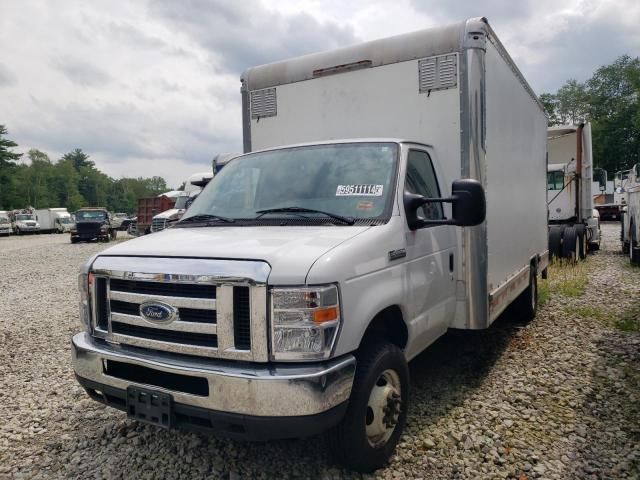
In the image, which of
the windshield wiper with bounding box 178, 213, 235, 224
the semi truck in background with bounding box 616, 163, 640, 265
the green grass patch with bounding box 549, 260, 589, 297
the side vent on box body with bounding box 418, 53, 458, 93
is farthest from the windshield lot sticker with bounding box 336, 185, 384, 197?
the semi truck in background with bounding box 616, 163, 640, 265

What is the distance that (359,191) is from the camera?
3.52 meters

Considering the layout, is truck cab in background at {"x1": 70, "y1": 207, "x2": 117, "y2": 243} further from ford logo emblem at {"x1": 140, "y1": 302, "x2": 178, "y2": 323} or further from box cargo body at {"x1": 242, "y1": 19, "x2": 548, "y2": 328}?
ford logo emblem at {"x1": 140, "y1": 302, "x2": 178, "y2": 323}

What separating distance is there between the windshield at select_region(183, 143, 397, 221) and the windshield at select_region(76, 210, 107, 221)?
26.2m

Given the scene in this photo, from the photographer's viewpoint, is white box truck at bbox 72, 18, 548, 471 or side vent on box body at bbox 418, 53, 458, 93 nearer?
white box truck at bbox 72, 18, 548, 471

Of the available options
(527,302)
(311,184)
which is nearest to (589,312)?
(527,302)

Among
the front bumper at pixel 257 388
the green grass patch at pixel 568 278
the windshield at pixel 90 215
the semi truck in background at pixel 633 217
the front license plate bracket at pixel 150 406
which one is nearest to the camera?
the front bumper at pixel 257 388

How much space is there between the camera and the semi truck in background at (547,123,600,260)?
13.5 meters

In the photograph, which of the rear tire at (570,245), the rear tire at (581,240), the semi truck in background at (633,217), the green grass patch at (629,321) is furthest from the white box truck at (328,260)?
the rear tire at (581,240)

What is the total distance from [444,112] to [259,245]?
231cm

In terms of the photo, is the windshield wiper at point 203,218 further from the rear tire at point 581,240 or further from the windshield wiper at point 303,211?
the rear tire at point 581,240

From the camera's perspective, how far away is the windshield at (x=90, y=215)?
2767 centimetres

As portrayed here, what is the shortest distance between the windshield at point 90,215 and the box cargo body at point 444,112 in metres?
25.1

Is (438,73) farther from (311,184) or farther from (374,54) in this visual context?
(311,184)

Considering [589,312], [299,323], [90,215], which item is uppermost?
[90,215]
